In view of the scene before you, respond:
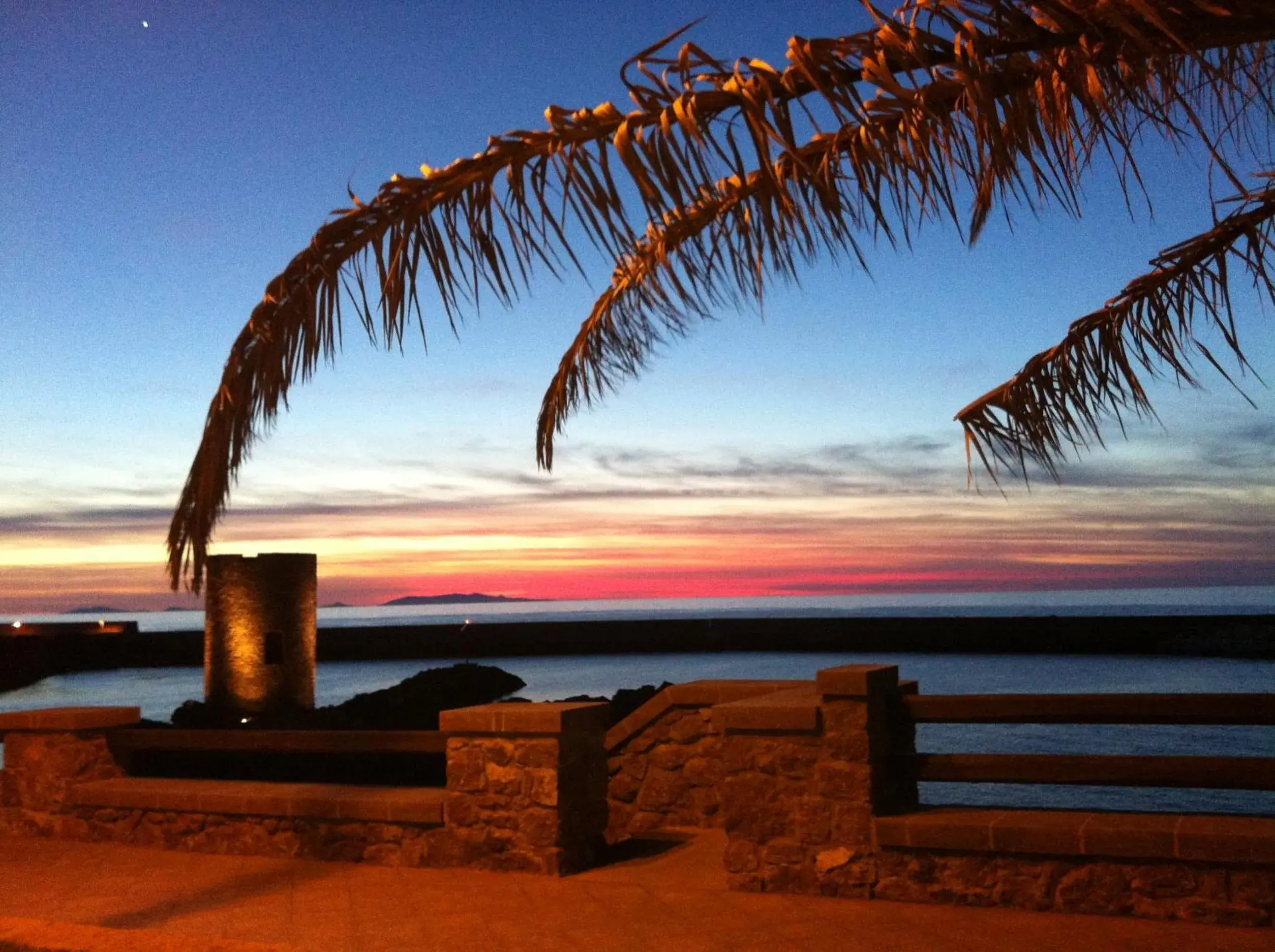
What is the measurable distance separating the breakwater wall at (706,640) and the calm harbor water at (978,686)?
0.82 m

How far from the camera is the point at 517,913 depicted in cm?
521

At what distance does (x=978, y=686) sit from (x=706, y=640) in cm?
2701

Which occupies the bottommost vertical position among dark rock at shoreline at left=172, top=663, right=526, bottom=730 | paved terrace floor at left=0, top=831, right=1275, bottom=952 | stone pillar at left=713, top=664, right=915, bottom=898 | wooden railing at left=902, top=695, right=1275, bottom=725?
dark rock at shoreline at left=172, top=663, right=526, bottom=730

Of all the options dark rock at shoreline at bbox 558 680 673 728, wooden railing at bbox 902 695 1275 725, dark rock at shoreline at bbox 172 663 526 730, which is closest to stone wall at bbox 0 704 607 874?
wooden railing at bbox 902 695 1275 725

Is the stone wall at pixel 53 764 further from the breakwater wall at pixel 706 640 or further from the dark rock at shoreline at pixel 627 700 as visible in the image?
the breakwater wall at pixel 706 640

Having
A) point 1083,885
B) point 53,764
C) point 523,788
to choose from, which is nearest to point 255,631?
point 53,764

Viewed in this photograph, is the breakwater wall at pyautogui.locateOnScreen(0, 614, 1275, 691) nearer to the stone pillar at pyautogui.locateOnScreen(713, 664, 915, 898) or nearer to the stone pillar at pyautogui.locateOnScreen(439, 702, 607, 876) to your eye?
the stone pillar at pyautogui.locateOnScreen(439, 702, 607, 876)

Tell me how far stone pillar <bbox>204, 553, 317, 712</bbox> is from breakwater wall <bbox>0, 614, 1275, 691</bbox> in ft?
113

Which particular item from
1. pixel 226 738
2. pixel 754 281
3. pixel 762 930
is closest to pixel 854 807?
pixel 762 930

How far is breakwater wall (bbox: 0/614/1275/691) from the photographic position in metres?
49.4

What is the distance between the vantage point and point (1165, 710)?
5.11 m

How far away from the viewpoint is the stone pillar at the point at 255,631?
53.1 ft

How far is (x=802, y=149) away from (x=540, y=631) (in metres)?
60.5

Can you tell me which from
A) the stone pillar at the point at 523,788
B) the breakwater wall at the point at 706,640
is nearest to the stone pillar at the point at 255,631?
the stone pillar at the point at 523,788
